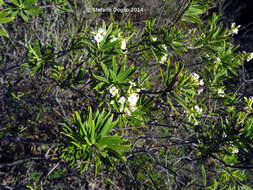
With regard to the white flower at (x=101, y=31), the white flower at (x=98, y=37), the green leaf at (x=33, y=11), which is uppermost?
the green leaf at (x=33, y=11)

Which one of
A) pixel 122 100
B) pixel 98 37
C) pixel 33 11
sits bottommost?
pixel 122 100

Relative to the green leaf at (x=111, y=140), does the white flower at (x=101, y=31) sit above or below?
above

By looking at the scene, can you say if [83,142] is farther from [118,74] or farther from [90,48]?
[90,48]

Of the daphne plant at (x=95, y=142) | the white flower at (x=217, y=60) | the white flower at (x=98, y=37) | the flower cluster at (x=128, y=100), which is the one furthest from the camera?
the white flower at (x=217, y=60)

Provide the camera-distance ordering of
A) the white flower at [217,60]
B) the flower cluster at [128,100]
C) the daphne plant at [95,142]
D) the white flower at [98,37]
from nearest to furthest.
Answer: the daphne plant at [95,142] → the flower cluster at [128,100] → the white flower at [98,37] → the white flower at [217,60]

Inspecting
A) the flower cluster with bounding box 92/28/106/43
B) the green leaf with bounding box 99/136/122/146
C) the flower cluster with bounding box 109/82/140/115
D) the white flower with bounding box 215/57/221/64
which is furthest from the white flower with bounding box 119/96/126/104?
the white flower with bounding box 215/57/221/64

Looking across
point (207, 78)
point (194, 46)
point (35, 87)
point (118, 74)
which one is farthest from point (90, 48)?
point (35, 87)

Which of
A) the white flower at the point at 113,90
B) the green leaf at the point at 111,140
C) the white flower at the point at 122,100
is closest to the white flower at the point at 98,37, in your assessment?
the white flower at the point at 113,90

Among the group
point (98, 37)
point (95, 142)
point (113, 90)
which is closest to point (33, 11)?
point (98, 37)

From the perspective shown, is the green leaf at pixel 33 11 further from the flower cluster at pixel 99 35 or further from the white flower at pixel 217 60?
the white flower at pixel 217 60

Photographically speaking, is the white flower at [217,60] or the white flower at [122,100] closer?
the white flower at [122,100]

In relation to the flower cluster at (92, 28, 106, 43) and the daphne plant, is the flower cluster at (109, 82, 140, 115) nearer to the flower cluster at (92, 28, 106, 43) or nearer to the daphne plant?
the daphne plant

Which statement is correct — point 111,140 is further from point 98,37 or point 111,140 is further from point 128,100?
point 98,37

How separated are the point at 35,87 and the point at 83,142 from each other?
228 cm
